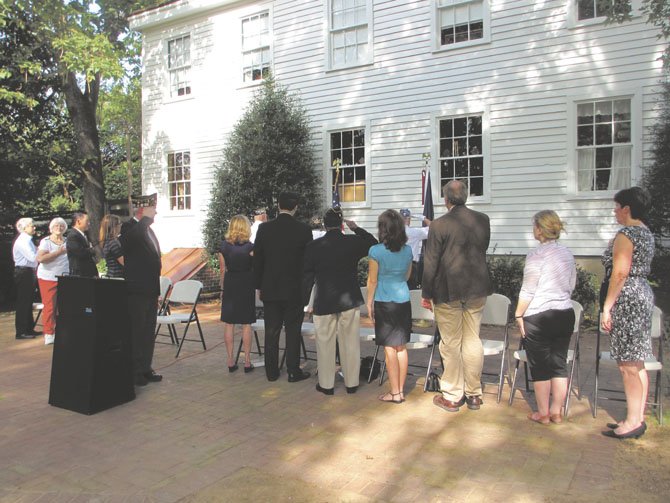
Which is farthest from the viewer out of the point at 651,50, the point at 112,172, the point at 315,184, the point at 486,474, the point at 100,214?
the point at 112,172

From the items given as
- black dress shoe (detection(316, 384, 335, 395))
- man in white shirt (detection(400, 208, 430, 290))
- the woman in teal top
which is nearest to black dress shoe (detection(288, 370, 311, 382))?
black dress shoe (detection(316, 384, 335, 395))

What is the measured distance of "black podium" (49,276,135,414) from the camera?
5.18 meters

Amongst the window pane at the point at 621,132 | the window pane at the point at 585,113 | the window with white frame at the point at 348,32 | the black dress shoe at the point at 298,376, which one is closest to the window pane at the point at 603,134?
the window pane at the point at 621,132

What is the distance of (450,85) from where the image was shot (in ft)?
39.0

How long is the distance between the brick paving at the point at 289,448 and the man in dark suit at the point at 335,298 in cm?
31

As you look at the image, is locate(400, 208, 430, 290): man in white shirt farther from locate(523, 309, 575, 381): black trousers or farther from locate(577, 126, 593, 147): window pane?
locate(523, 309, 575, 381): black trousers

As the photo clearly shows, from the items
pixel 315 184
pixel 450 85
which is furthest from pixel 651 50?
pixel 315 184

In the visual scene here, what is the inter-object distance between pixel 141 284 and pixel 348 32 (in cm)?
950

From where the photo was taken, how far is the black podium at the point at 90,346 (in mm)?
5176

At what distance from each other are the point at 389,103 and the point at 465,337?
8.63 meters

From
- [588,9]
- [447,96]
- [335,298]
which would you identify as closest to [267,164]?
[447,96]

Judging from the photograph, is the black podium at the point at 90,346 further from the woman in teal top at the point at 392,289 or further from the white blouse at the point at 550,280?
the white blouse at the point at 550,280

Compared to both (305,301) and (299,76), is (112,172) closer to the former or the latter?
(299,76)

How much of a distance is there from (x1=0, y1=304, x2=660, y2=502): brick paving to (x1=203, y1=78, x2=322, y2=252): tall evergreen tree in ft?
25.2
